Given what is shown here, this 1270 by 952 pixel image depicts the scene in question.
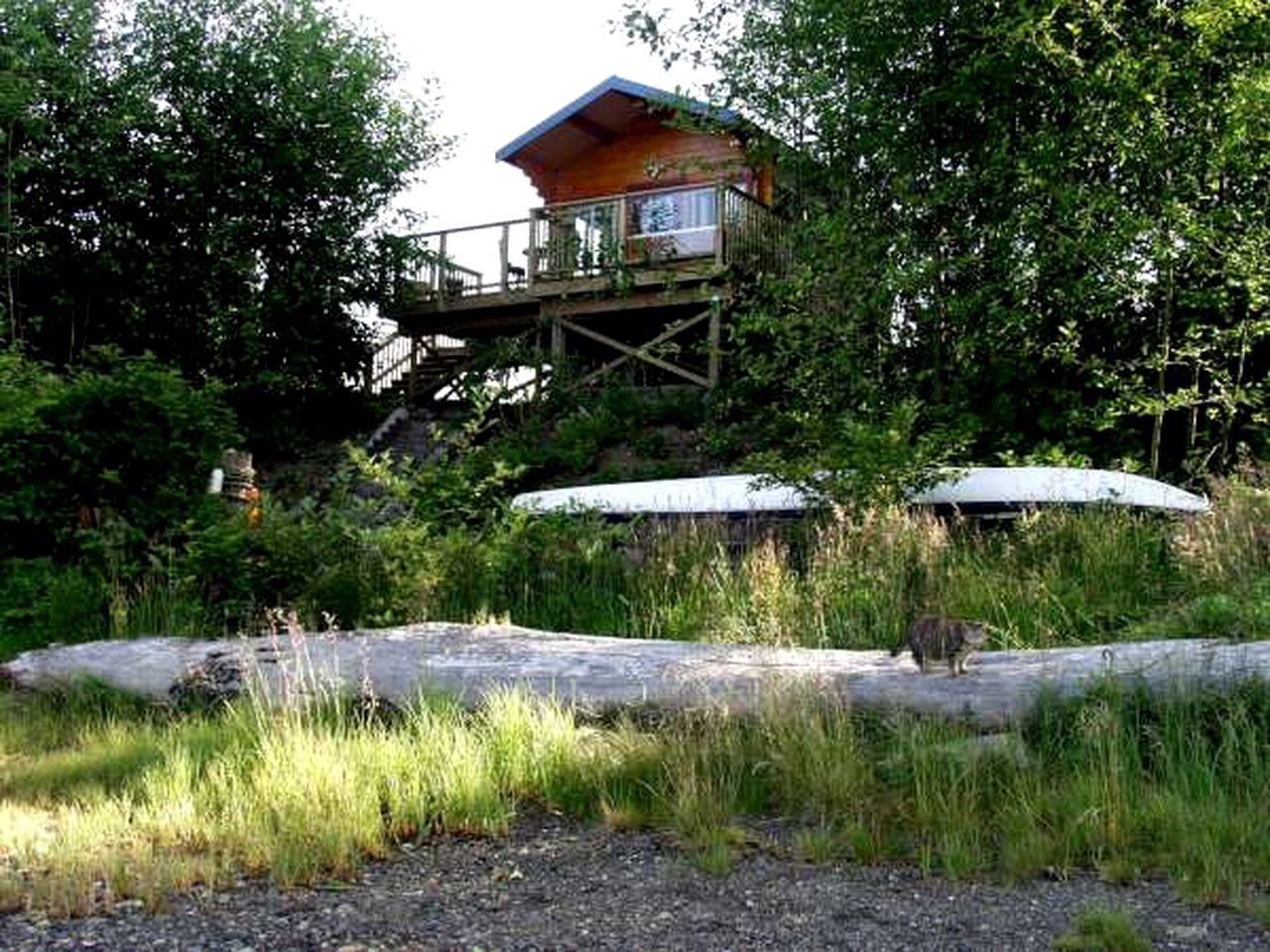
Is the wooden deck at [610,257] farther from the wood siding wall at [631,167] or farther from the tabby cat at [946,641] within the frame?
the tabby cat at [946,641]

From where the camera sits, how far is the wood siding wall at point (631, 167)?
69.4 feet

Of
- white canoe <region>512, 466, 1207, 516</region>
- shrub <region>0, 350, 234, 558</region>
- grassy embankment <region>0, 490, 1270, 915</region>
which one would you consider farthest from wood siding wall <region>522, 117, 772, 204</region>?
grassy embankment <region>0, 490, 1270, 915</region>

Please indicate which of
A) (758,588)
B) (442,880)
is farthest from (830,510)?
(442,880)

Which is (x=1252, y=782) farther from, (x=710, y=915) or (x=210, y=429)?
(x=210, y=429)

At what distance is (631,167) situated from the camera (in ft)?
76.6

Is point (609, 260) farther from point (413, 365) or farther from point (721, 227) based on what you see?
point (413, 365)

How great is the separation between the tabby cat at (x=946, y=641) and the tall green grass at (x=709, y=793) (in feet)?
1.24

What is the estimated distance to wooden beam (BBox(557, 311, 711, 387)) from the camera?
1839 cm

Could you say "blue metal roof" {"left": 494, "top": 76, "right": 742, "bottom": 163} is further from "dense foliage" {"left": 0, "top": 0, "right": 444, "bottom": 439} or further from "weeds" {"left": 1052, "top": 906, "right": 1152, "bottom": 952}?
"weeds" {"left": 1052, "top": 906, "right": 1152, "bottom": 952}

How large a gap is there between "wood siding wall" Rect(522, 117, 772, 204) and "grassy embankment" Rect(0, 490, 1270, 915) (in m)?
15.5

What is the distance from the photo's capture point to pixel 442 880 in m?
4.29

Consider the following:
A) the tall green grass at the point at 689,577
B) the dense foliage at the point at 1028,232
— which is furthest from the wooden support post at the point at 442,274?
the tall green grass at the point at 689,577

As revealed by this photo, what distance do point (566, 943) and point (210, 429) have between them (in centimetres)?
752

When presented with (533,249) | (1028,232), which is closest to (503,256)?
(533,249)
